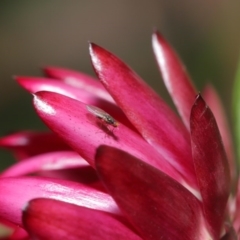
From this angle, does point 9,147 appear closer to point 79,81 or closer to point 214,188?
point 79,81

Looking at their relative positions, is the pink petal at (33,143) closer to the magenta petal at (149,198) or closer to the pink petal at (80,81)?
the pink petal at (80,81)

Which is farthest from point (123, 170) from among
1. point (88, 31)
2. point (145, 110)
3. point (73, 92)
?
point (88, 31)

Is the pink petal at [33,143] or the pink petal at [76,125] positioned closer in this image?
the pink petal at [76,125]

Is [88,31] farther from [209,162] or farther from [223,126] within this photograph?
[209,162]

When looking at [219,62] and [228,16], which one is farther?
[228,16]

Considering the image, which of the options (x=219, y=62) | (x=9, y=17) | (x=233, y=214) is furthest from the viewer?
(x=9, y=17)

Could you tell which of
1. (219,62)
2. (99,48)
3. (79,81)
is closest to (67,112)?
(99,48)

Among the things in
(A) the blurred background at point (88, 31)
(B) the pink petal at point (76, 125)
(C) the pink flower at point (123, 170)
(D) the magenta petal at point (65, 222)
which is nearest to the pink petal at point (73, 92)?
(C) the pink flower at point (123, 170)
